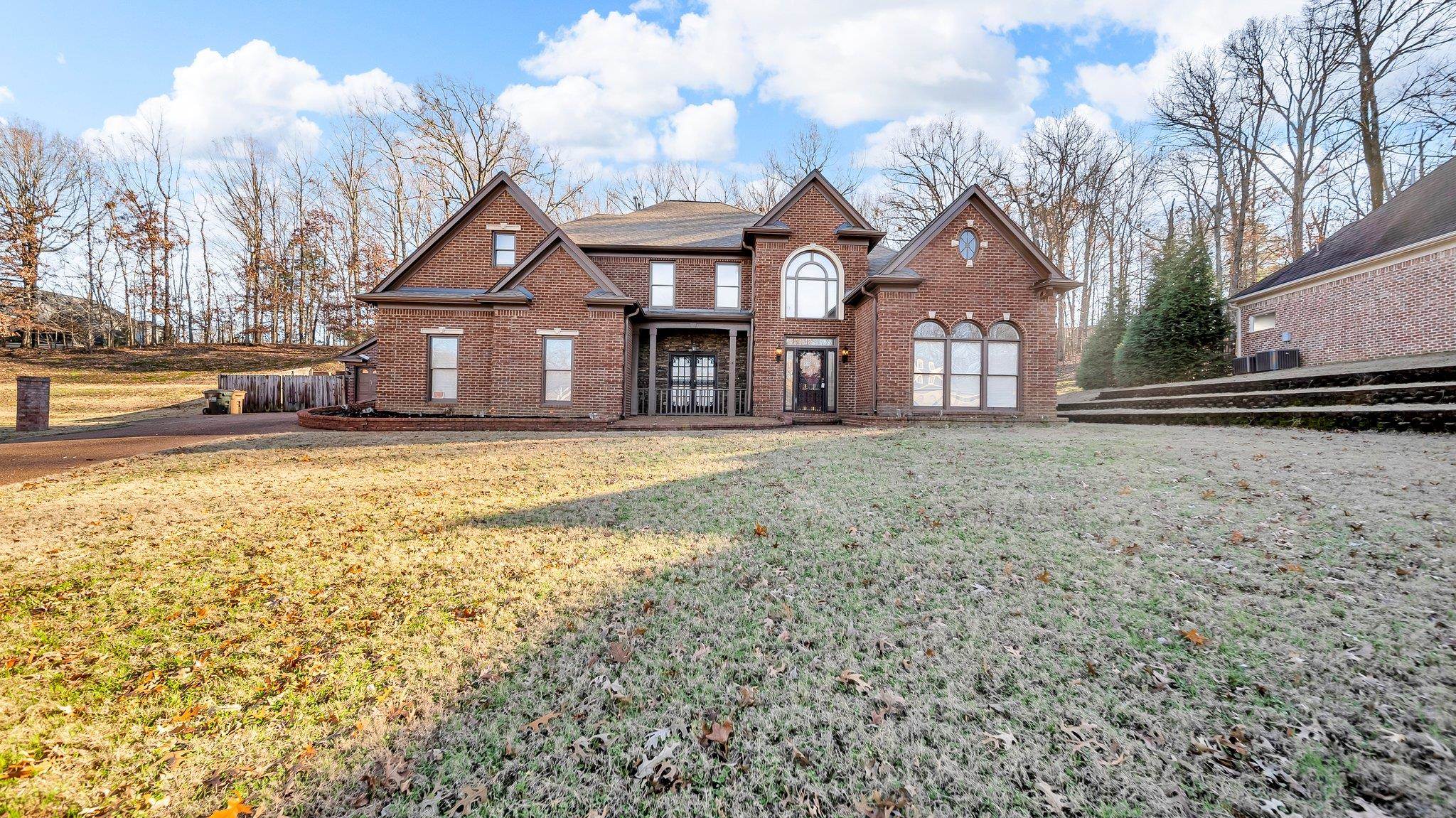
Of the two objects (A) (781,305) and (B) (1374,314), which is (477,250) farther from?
(B) (1374,314)

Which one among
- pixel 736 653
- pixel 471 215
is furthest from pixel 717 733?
pixel 471 215

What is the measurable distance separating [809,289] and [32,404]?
62.3ft

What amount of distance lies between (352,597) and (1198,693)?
5.21 m

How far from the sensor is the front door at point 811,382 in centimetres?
1681

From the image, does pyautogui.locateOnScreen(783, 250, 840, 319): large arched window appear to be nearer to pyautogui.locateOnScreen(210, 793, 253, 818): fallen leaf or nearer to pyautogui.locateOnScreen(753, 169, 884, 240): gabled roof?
pyautogui.locateOnScreen(753, 169, 884, 240): gabled roof

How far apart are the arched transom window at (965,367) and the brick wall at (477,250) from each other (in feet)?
37.9

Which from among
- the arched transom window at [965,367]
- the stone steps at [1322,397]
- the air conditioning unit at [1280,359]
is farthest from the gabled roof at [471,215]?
the air conditioning unit at [1280,359]

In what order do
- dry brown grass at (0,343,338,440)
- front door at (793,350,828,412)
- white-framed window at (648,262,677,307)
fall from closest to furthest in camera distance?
front door at (793,350,828,412) < white-framed window at (648,262,677,307) < dry brown grass at (0,343,338,440)

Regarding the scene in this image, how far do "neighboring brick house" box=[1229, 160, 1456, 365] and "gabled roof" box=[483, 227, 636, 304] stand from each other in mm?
19949

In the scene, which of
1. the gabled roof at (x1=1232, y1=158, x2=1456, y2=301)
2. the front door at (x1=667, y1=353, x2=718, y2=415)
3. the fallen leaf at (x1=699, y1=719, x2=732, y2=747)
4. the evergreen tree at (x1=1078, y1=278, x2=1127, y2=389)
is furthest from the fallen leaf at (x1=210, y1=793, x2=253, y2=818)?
the evergreen tree at (x1=1078, y1=278, x2=1127, y2=389)

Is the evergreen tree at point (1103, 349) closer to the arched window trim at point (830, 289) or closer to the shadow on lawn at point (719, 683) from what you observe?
the arched window trim at point (830, 289)

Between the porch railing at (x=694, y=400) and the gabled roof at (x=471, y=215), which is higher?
the gabled roof at (x=471, y=215)

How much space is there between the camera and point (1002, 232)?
14.3 metres

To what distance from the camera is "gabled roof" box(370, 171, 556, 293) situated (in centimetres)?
1484
